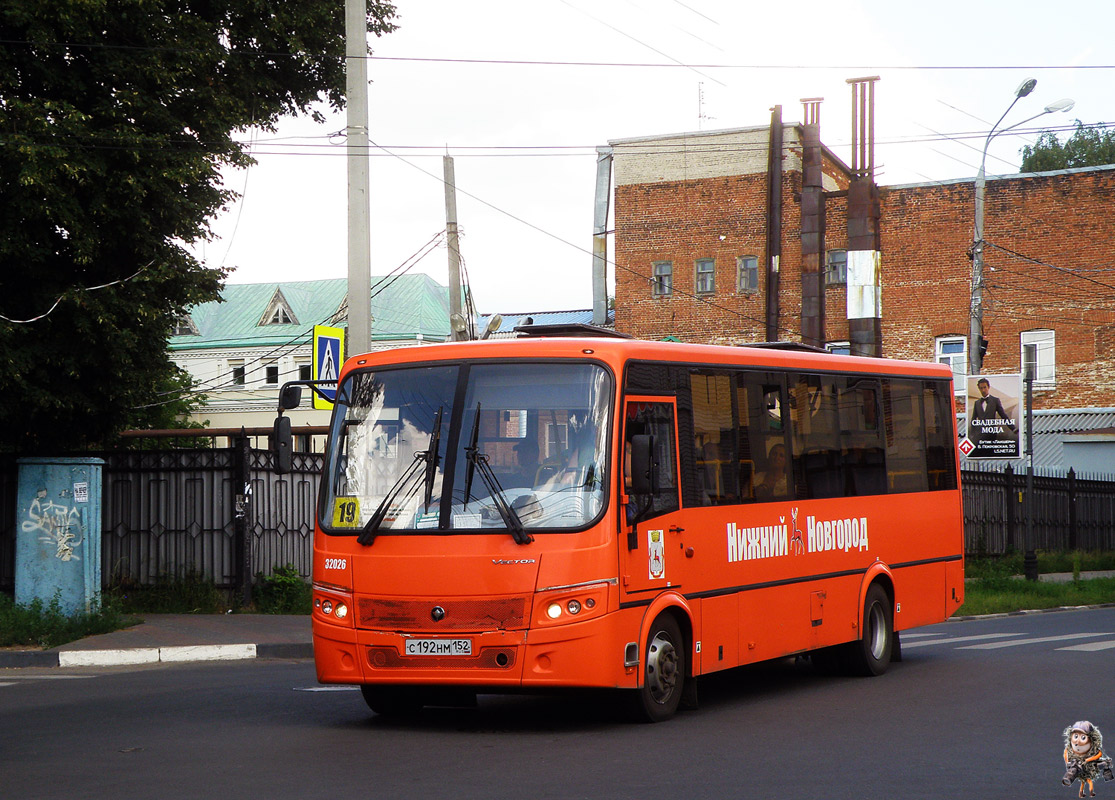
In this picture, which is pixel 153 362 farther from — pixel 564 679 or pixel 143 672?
pixel 564 679

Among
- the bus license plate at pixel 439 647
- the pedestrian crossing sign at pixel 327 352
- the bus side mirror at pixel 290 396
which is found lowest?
the bus license plate at pixel 439 647

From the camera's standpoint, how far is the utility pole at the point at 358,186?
16.7 m

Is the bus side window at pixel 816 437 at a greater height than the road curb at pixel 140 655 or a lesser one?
greater

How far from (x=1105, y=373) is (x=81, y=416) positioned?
3738cm

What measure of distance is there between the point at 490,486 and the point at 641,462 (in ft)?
3.45

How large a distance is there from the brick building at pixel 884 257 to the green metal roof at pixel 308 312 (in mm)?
23141

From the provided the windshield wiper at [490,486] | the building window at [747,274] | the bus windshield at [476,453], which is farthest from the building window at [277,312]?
the windshield wiper at [490,486]

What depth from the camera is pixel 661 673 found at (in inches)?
400

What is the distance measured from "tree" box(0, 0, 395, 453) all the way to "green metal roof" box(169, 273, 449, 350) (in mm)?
54189

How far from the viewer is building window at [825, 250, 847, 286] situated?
162 ft

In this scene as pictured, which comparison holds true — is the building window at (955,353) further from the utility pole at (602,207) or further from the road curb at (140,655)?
the road curb at (140,655)

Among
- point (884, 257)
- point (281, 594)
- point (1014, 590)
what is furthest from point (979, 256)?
point (281, 594)

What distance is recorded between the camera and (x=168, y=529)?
19828mm

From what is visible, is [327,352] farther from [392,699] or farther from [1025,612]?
[1025,612]
